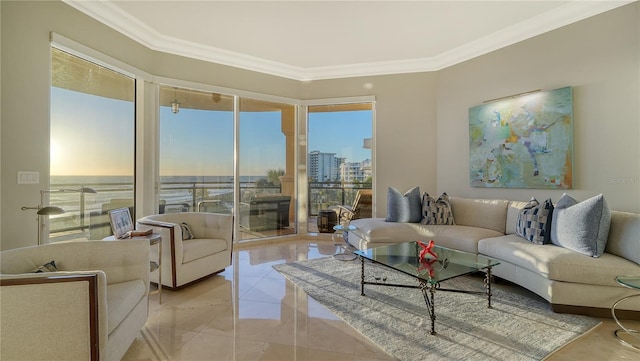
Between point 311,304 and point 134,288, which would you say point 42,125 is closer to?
point 134,288

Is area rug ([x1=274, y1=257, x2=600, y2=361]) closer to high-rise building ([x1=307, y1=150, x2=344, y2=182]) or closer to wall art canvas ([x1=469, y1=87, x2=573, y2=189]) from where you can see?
wall art canvas ([x1=469, y1=87, x2=573, y2=189])

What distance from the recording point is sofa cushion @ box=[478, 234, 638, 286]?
7.85 feet

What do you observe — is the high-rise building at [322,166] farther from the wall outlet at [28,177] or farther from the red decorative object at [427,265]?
the wall outlet at [28,177]

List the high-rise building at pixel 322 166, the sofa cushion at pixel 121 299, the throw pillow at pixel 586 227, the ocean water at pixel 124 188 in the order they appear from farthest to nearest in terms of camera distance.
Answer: the high-rise building at pixel 322 166, the ocean water at pixel 124 188, the throw pillow at pixel 586 227, the sofa cushion at pixel 121 299

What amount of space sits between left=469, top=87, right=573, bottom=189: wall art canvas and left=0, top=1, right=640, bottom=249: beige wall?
4.5 inches

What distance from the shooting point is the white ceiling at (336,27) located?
3.31m

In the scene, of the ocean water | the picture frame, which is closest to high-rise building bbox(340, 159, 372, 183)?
the ocean water

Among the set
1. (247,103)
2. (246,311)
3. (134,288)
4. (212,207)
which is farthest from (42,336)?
(247,103)

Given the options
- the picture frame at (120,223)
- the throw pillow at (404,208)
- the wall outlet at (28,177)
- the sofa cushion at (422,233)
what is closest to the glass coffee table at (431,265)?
the sofa cushion at (422,233)

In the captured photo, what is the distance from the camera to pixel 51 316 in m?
1.45

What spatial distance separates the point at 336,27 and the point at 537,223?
3.24 metres

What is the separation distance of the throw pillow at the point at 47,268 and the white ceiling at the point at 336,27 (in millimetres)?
2770

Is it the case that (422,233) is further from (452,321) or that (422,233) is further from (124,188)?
(124,188)

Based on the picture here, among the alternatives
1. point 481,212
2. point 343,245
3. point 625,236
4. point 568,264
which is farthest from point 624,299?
point 343,245
